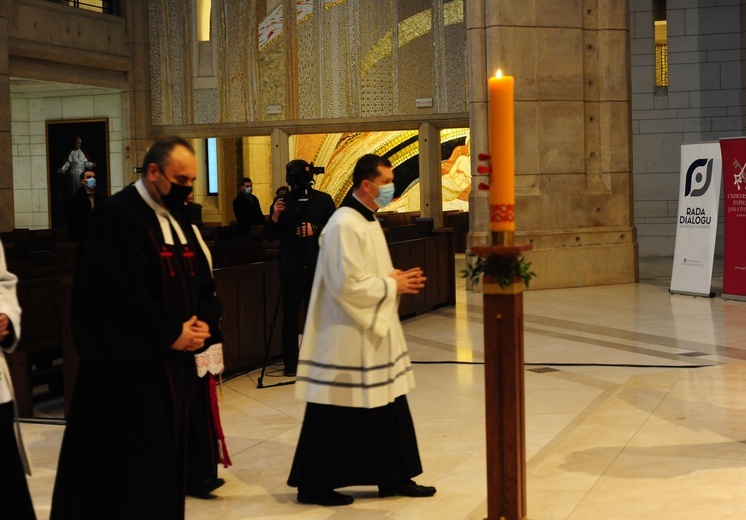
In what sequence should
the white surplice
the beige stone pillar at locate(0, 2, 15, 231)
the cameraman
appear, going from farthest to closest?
the beige stone pillar at locate(0, 2, 15, 231)
the cameraman
the white surplice

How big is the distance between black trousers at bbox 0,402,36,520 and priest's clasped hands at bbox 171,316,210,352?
0.70 metres

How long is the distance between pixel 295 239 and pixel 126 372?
4.51 m

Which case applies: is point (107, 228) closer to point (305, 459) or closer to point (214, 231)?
point (305, 459)

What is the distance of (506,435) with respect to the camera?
4.13 metres

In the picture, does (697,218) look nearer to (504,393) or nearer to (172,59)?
(504,393)

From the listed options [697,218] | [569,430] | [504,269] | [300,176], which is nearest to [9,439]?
[504,269]

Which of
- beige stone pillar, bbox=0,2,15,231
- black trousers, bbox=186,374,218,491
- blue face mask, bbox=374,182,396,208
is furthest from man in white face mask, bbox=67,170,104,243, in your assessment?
blue face mask, bbox=374,182,396,208

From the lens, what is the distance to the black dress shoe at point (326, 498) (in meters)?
4.84

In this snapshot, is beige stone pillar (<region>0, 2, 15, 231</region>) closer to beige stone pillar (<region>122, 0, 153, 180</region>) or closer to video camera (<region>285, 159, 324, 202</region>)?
beige stone pillar (<region>122, 0, 153, 180</region>)

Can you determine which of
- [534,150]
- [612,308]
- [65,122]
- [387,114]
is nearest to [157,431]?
[612,308]

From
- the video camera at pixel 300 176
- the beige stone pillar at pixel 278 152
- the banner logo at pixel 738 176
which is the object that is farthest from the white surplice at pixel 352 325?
the beige stone pillar at pixel 278 152

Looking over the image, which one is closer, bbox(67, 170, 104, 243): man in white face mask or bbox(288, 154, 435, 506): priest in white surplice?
bbox(288, 154, 435, 506): priest in white surplice

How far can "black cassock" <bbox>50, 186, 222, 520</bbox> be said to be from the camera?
352 centimetres

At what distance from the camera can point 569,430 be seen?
617 cm
